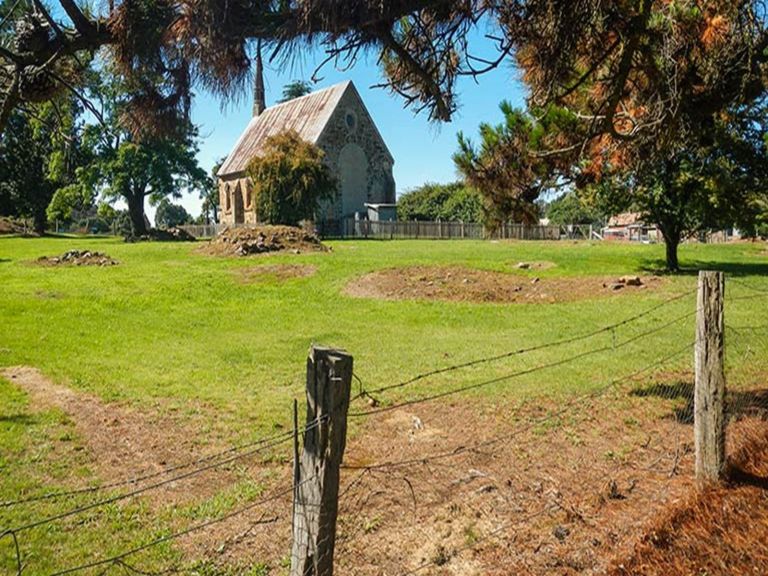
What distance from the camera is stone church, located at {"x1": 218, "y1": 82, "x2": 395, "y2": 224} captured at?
132 feet

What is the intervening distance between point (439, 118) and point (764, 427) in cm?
385

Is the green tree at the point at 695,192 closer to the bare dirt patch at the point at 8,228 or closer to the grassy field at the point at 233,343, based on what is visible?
the grassy field at the point at 233,343

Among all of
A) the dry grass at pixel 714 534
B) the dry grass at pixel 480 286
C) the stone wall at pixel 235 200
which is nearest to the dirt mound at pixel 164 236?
the stone wall at pixel 235 200

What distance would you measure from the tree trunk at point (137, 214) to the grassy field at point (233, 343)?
20.0 meters

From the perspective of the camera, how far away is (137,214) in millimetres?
39750

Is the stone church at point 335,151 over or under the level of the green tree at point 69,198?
over

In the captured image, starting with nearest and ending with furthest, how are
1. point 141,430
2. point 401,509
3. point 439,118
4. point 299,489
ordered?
1. point 299,489
2. point 439,118
3. point 401,509
4. point 141,430

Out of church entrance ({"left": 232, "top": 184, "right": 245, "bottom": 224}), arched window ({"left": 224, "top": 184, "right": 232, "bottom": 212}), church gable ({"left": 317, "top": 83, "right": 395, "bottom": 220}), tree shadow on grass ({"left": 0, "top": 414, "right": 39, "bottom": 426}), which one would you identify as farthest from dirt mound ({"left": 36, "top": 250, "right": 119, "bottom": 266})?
arched window ({"left": 224, "top": 184, "right": 232, "bottom": 212})

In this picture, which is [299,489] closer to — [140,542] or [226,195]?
[140,542]

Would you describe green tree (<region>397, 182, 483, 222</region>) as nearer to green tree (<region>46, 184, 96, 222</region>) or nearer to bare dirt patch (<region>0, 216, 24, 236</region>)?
green tree (<region>46, 184, 96, 222</region>)

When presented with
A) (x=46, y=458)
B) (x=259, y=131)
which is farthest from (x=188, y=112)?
(x=259, y=131)

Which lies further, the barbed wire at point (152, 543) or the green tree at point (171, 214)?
the green tree at point (171, 214)

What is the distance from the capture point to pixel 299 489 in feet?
7.78

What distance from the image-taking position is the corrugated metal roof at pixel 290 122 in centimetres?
3994
